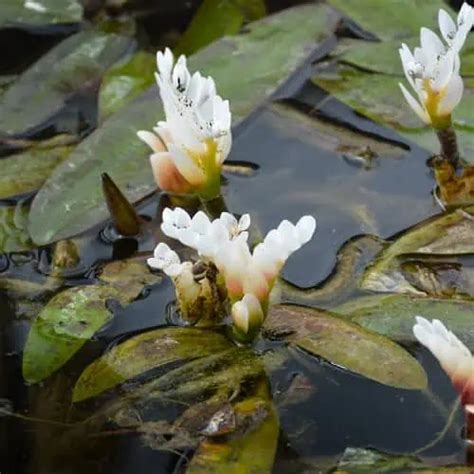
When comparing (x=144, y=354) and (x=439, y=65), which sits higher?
(x=439, y=65)

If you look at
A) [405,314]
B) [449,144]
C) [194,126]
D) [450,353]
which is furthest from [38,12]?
[450,353]

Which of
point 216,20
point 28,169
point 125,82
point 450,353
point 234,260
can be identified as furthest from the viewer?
point 216,20

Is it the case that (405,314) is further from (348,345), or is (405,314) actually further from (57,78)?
(57,78)

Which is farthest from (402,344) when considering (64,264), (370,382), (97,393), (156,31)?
(156,31)

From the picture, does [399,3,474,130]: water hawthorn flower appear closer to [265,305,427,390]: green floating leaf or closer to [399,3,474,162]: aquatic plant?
[399,3,474,162]: aquatic plant

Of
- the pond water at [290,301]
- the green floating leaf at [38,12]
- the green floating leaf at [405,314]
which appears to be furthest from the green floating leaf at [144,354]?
the green floating leaf at [38,12]

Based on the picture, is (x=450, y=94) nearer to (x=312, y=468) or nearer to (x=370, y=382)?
(x=370, y=382)
